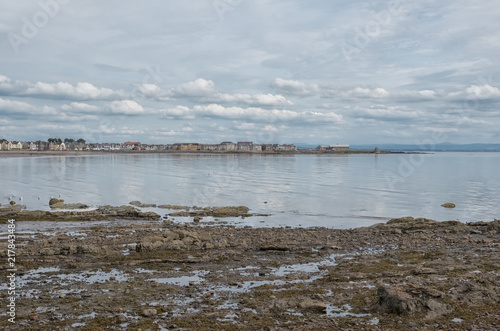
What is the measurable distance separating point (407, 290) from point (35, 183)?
70.7 metres

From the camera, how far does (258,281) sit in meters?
15.9

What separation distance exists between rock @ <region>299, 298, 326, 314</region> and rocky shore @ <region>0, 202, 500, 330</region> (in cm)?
4

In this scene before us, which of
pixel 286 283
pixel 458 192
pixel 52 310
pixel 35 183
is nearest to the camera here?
pixel 52 310

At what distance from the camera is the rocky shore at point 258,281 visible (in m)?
11.8

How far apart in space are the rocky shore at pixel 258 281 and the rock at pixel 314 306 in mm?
43

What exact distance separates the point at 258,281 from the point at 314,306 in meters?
3.60

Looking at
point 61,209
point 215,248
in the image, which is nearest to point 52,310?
point 215,248

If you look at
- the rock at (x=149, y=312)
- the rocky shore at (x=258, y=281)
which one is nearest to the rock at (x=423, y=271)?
the rocky shore at (x=258, y=281)

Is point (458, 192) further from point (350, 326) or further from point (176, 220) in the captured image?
point (350, 326)

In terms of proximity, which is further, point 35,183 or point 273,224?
point 35,183

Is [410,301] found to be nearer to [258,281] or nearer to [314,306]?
[314,306]

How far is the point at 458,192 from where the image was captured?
60.8 metres

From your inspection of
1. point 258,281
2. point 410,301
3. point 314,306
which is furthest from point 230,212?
point 410,301

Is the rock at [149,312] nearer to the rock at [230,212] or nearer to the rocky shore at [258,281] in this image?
the rocky shore at [258,281]
